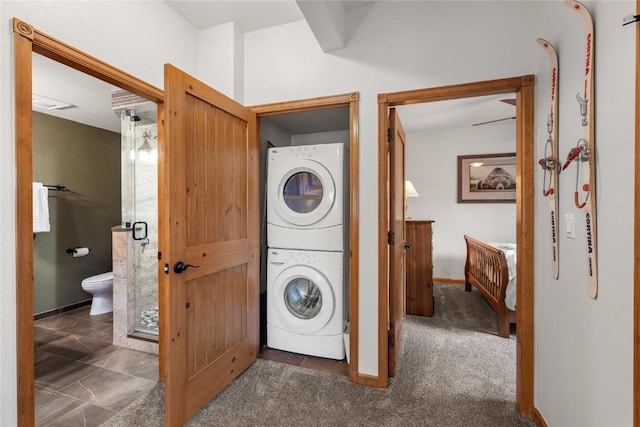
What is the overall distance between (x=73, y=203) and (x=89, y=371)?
Answer: 8.04 feet

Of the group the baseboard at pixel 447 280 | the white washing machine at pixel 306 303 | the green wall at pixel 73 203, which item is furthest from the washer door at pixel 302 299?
the baseboard at pixel 447 280

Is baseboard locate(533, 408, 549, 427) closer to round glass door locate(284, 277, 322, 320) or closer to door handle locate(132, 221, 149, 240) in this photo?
round glass door locate(284, 277, 322, 320)

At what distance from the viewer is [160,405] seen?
1.83 m

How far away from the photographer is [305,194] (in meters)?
2.57

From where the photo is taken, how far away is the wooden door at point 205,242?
5.07ft

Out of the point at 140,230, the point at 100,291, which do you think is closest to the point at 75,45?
the point at 140,230

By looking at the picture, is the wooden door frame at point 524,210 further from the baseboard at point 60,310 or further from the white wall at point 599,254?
the baseboard at point 60,310

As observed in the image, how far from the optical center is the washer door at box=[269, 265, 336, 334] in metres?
2.40

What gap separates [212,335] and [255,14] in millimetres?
2212

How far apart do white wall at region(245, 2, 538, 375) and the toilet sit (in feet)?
8.78

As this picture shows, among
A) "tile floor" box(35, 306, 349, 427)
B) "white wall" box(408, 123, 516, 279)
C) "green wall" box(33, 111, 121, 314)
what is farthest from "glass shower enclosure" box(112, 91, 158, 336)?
"white wall" box(408, 123, 516, 279)

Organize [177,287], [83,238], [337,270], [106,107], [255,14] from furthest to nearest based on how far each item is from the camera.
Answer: [83,238]
[106,107]
[337,270]
[255,14]
[177,287]

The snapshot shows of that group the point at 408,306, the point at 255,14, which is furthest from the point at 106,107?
the point at 408,306

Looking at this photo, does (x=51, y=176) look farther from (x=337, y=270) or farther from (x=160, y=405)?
(x=337, y=270)
